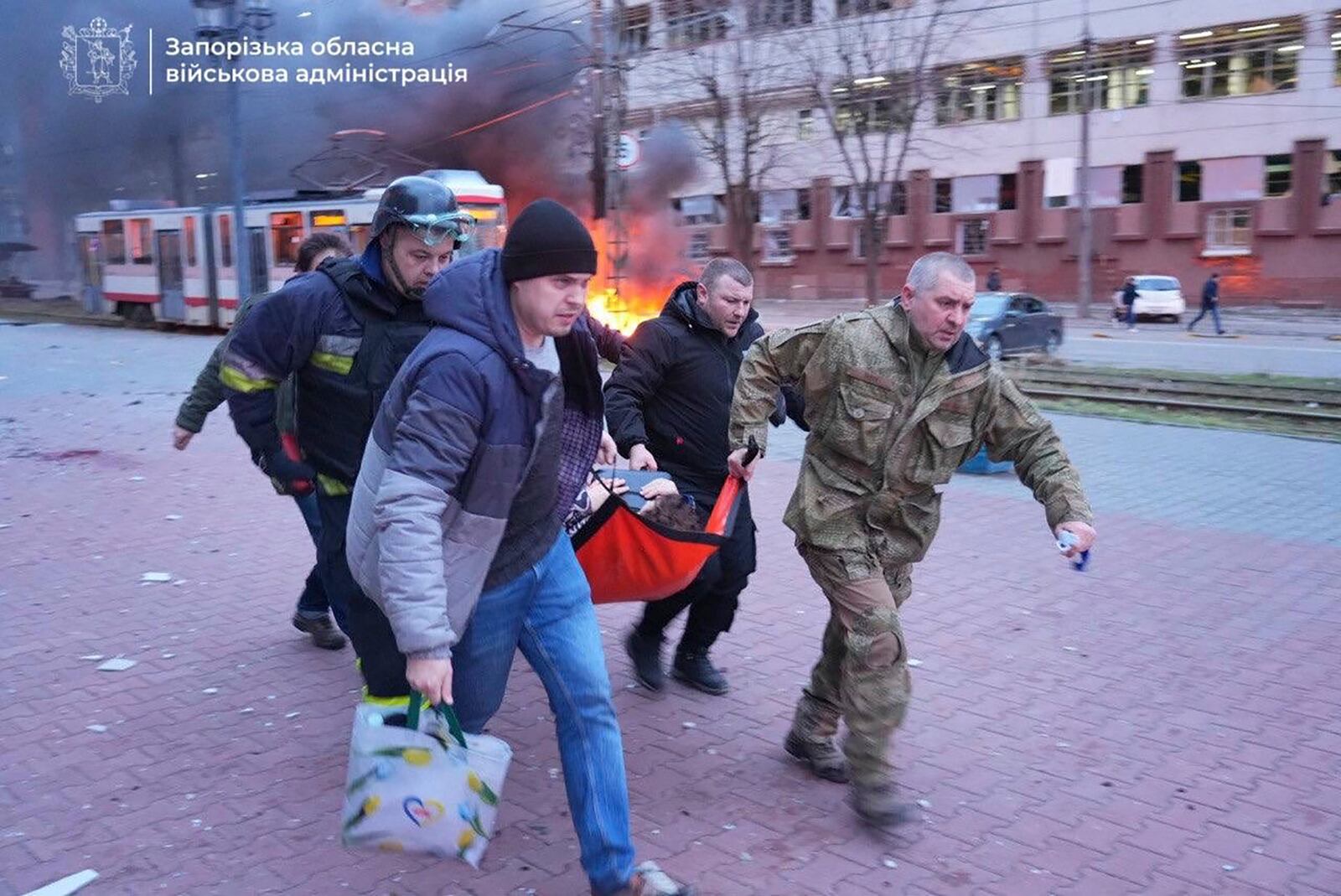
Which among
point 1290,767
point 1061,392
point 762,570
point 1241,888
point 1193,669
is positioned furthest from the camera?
point 1061,392

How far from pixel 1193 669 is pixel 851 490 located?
2.31 metres

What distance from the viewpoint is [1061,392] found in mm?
14711

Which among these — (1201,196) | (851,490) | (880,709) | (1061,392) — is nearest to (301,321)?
(851,490)

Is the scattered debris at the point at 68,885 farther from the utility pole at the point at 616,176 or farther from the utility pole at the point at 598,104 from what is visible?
the utility pole at the point at 598,104

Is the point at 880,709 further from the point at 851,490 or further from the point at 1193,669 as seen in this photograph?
the point at 1193,669

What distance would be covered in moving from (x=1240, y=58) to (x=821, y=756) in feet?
126

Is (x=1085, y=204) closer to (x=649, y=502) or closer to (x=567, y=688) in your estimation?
(x=649, y=502)

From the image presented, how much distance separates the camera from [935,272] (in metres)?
3.62

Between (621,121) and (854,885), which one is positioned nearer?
(854,885)

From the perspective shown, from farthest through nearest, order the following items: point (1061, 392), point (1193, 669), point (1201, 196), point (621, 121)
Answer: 1. point (1201, 196)
2. point (621, 121)
3. point (1061, 392)
4. point (1193, 669)

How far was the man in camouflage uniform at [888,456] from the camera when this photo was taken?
3652 mm

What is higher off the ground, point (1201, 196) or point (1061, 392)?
point (1201, 196)


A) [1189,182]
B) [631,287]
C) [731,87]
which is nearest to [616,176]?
[631,287]

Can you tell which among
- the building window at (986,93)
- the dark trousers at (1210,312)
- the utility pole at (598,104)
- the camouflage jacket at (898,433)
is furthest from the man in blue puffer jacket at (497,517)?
the building window at (986,93)
